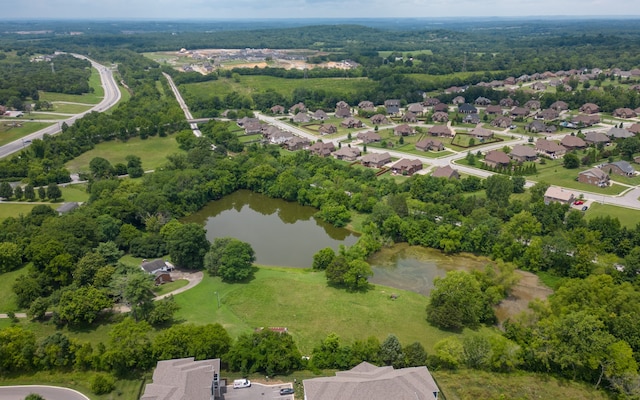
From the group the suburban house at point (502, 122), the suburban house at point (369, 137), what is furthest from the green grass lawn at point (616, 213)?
the suburban house at point (502, 122)

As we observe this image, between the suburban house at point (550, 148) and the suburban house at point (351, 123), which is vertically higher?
the suburban house at point (351, 123)

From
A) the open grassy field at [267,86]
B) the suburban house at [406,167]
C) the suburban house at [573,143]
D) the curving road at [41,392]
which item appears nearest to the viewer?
the curving road at [41,392]

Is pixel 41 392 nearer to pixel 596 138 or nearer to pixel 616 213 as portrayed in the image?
pixel 616 213

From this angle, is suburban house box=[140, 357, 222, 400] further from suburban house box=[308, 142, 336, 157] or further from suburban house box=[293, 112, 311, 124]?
suburban house box=[293, 112, 311, 124]

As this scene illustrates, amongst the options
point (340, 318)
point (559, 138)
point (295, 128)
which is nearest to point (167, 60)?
point (295, 128)

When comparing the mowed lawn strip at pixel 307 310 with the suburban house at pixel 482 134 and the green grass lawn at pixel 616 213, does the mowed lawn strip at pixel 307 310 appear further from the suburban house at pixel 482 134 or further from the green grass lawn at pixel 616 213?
the suburban house at pixel 482 134

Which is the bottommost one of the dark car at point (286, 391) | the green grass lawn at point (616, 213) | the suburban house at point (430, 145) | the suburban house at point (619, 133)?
the dark car at point (286, 391)

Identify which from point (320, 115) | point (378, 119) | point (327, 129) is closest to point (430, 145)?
point (378, 119)

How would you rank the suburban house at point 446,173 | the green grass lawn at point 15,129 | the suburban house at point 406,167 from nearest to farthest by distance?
the suburban house at point 446,173
the suburban house at point 406,167
the green grass lawn at point 15,129

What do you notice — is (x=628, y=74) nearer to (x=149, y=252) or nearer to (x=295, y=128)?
(x=295, y=128)
